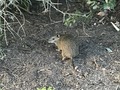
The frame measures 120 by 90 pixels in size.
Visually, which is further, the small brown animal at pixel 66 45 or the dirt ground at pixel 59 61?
the small brown animal at pixel 66 45

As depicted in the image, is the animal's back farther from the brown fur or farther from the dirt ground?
the dirt ground

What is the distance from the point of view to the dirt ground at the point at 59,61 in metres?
4.46

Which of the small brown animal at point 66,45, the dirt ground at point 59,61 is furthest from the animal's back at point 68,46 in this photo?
the dirt ground at point 59,61

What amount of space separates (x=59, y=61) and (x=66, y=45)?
0.21 meters

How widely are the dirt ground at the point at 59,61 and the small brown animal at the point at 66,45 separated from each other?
0.31 ft

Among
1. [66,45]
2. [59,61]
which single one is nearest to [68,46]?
[66,45]

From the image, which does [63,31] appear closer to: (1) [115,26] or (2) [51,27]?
(2) [51,27]

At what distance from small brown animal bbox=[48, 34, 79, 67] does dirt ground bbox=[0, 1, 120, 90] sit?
95 mm

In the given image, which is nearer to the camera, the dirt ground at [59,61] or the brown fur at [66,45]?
the dirt ground at [59,61]

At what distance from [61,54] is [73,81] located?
0.48 meters

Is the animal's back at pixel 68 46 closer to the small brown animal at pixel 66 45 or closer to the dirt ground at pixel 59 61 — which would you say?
the small brown animal at pixel 66 45

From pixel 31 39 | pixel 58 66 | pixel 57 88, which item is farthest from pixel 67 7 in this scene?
pixel 57 88

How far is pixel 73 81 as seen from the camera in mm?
4465

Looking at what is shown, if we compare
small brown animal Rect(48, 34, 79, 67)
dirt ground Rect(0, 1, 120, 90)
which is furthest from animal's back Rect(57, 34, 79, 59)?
dirt ground Rect(0, 1, 120, 90)
